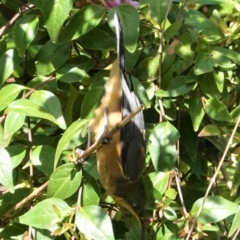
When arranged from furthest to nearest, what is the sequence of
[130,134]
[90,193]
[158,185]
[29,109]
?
[130,134] → [158,185] → [90,193] → [29,109]

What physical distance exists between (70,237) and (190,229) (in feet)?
0.80

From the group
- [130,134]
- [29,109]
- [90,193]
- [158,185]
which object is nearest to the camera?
[29,109]

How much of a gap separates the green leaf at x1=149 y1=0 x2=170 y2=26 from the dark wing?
12cm

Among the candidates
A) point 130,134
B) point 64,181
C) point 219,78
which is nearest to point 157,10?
point 219,78

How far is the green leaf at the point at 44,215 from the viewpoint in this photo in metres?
1.31

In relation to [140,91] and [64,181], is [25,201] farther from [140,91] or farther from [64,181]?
[140,91]

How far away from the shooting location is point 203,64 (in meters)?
1.42

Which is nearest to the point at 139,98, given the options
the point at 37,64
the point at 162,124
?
the point at 162,124

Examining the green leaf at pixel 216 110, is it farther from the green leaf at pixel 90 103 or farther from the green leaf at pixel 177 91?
the green leaf at pixel 90 103

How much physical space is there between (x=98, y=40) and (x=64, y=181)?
321 mm

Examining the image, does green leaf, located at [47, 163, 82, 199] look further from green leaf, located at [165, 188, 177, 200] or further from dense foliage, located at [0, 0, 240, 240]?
green leaf, located at [165, 188, 177, 200]

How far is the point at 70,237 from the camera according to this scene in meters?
1.36

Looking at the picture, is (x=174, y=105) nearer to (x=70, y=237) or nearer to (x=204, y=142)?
(x=204, y=142)

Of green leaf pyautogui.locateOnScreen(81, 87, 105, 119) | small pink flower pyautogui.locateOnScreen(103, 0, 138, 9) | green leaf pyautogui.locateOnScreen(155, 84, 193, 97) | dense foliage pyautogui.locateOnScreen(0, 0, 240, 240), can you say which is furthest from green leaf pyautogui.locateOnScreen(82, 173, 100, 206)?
small pink flower pyautogui.locateOnScreen(103, 0, 138, 9)
